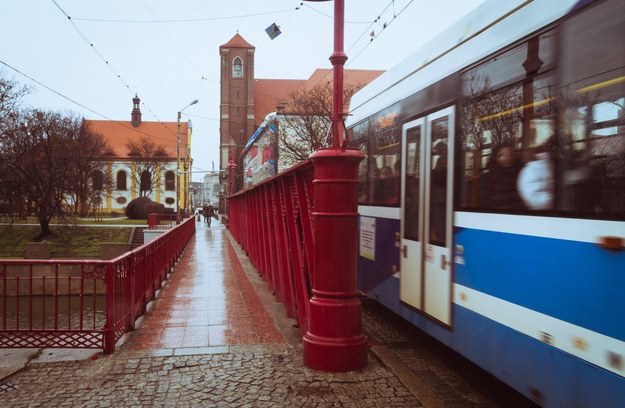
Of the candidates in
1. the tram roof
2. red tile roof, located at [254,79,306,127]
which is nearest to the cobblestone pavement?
the tram roof

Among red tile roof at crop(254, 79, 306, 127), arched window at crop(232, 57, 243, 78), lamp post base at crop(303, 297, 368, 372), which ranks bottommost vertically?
lamp post base at crop(303, 297, 368, 372)

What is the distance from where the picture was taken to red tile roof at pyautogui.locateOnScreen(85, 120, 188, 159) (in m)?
82.8

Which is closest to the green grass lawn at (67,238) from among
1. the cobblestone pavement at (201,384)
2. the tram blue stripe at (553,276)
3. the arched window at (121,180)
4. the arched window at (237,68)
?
the cobblestone pavement at (201,384)

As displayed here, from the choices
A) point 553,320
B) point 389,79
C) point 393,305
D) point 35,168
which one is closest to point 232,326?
point 393,305

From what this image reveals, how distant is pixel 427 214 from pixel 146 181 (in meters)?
72.2

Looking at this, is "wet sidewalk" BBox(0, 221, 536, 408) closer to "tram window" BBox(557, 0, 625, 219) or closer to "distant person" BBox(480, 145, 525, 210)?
"distant person" BBox(480, 145, 525, 210)

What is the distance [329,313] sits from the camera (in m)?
5.24

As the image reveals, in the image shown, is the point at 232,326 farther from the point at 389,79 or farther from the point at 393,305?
the point at 389,79

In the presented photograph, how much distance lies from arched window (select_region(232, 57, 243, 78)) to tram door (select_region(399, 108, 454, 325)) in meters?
79.6

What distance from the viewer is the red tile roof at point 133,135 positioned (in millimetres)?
82812

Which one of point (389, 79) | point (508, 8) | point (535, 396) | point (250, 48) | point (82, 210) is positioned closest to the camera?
point (535, 396)

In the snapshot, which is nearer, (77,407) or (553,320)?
(553,320)

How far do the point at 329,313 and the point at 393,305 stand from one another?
1758mm

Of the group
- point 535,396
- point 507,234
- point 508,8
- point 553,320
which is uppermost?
point 508,8
